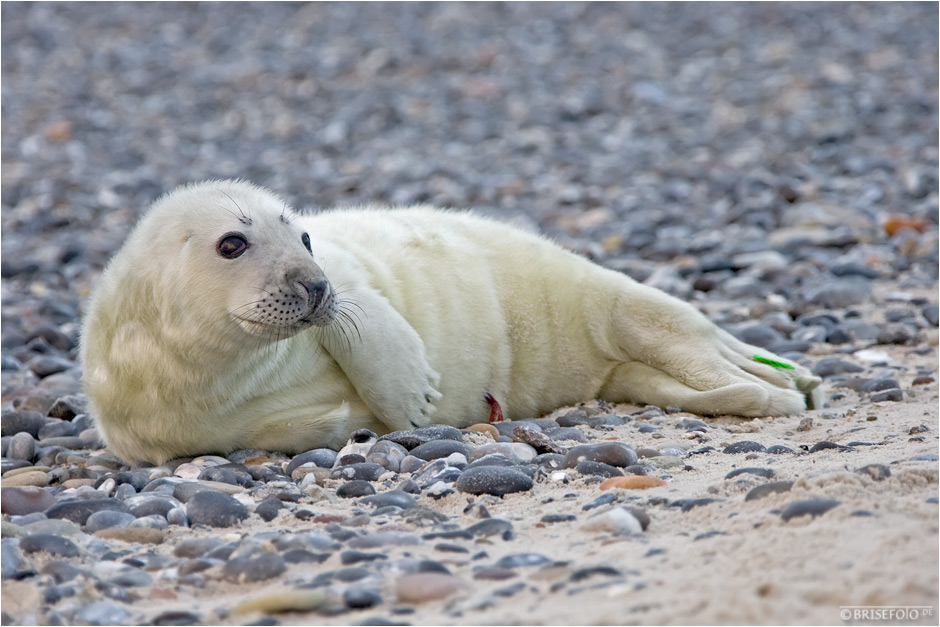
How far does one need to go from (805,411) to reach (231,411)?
204 centimetres

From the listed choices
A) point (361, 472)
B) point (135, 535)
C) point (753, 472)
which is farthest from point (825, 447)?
point (135, 535)

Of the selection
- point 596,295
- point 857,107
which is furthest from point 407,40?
point 596,295

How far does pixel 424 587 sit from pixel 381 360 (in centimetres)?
147

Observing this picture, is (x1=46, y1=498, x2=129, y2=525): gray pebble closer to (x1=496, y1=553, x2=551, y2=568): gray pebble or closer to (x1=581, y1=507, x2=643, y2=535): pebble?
(x1=496, y1=553, x2=551, y2=568): gray pebble

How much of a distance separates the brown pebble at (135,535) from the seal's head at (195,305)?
70 cm

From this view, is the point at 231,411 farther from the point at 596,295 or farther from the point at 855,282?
the point at 855,282

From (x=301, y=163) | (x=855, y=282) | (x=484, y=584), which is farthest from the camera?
(x=301, y=163)

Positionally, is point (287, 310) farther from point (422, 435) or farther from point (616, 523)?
point (616, 523)

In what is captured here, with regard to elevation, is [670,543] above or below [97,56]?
below

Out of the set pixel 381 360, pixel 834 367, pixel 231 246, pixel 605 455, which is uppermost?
pixel 231 246

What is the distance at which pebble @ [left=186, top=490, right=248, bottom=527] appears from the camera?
285 cm

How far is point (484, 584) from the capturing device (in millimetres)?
2273

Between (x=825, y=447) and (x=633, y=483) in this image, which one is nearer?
(x=633, y=483)

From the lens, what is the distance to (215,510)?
2.87 meters
